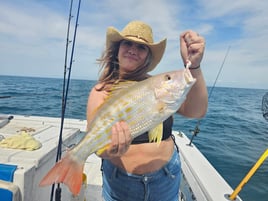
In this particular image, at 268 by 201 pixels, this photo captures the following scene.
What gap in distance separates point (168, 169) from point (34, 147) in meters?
1.31

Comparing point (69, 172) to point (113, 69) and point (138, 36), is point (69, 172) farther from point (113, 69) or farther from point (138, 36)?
point (138, 36)

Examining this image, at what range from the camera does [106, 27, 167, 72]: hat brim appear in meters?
1.91

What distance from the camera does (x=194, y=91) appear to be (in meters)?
1.74

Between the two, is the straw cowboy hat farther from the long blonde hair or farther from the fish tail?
the fish tail

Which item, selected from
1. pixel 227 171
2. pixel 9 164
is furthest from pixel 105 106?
pixel 227 171

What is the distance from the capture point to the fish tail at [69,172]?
4.97 ft

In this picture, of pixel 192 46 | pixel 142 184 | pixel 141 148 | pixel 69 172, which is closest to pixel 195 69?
pixel 192 46

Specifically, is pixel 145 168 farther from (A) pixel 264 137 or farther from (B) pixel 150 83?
(A) pixel 264 137

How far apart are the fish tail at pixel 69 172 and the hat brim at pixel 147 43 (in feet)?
3.49

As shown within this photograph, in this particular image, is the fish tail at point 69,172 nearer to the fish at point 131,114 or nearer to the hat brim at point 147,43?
the fish at point 131,114

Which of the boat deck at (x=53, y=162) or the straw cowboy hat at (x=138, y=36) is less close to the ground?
the straw cowboy hat at (x=138, y=36)

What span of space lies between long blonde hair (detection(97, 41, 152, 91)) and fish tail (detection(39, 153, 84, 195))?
0.77m

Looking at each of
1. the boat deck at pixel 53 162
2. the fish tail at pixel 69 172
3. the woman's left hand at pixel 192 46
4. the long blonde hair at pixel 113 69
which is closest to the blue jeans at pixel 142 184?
the fish tail at pixel 69 172

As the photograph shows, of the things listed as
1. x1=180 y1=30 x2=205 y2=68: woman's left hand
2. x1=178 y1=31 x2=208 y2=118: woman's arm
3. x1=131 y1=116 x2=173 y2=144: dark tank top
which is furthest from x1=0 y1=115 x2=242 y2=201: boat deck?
x1=180 y1=30 x2=205 y2=68: woman's left hand
